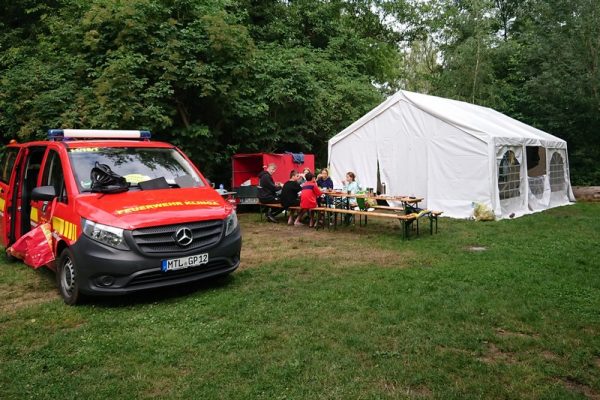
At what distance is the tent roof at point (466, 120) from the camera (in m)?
12.0

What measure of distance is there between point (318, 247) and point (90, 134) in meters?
4.20

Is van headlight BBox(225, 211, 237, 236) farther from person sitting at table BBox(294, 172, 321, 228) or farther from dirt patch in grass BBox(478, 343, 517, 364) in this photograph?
person sitting at table BBox(294, 172, 321, 228)

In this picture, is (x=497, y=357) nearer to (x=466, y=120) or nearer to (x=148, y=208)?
(x=148, y=208)

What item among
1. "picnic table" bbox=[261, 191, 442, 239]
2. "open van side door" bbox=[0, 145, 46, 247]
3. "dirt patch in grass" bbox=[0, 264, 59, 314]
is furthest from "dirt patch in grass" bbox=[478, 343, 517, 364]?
"open van side door" bbox=[0, 145, 46, 247]

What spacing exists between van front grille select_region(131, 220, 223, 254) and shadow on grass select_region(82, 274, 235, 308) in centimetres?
58

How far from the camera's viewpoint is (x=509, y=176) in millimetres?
12594

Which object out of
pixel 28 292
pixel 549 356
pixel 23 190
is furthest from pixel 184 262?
pixel 549 356

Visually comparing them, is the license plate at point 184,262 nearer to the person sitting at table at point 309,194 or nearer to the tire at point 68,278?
the tire at point 68,278

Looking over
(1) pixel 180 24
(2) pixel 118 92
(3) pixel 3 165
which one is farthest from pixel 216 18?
(3) pixel 3 165

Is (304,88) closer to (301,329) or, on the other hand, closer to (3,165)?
(3,165)

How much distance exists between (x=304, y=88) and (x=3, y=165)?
8.98 metres

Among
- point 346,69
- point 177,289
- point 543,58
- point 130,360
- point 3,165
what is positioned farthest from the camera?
point 346,69

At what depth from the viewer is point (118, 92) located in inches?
440

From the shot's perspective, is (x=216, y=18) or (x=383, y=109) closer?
(x=216, y=18)
